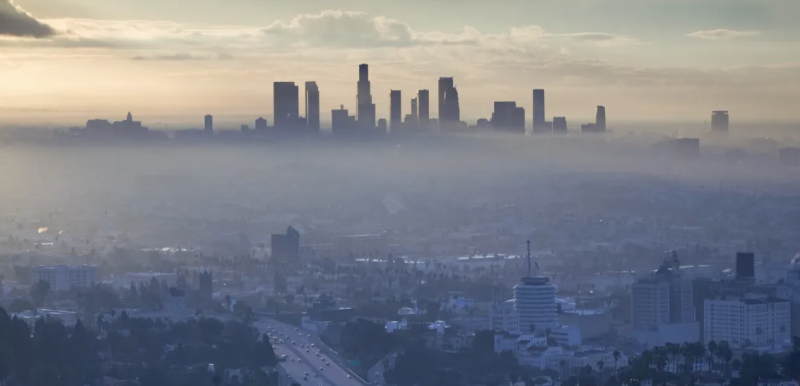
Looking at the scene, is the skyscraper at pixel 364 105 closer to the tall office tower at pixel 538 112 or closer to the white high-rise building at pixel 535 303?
the tall office tower at pixel 538 112

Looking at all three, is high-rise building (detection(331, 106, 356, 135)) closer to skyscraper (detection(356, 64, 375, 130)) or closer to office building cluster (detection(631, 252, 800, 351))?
skyscraper (detection(356, 64, 375, 130))

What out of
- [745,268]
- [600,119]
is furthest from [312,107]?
[745,268]

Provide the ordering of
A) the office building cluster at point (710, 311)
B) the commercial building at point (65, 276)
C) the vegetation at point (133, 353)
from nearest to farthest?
the vegetation at point (133, 353) → the office building cluster at point (710, 311) → the commercial building at point (65, 276)

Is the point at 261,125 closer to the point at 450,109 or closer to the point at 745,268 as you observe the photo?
the point at 450,109

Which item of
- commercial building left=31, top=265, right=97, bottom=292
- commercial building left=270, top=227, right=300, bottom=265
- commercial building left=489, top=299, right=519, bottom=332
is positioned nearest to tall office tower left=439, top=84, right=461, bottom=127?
commercial building left=270, top=227, right=300, bottom=265

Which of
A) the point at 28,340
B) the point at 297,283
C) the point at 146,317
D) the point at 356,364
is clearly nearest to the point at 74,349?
the point at 28,340

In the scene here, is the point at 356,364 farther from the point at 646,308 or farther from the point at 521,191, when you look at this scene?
the point at 521,191

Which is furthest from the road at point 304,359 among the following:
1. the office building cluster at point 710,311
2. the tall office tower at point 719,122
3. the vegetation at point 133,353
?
the tall office tower at point 719,122
